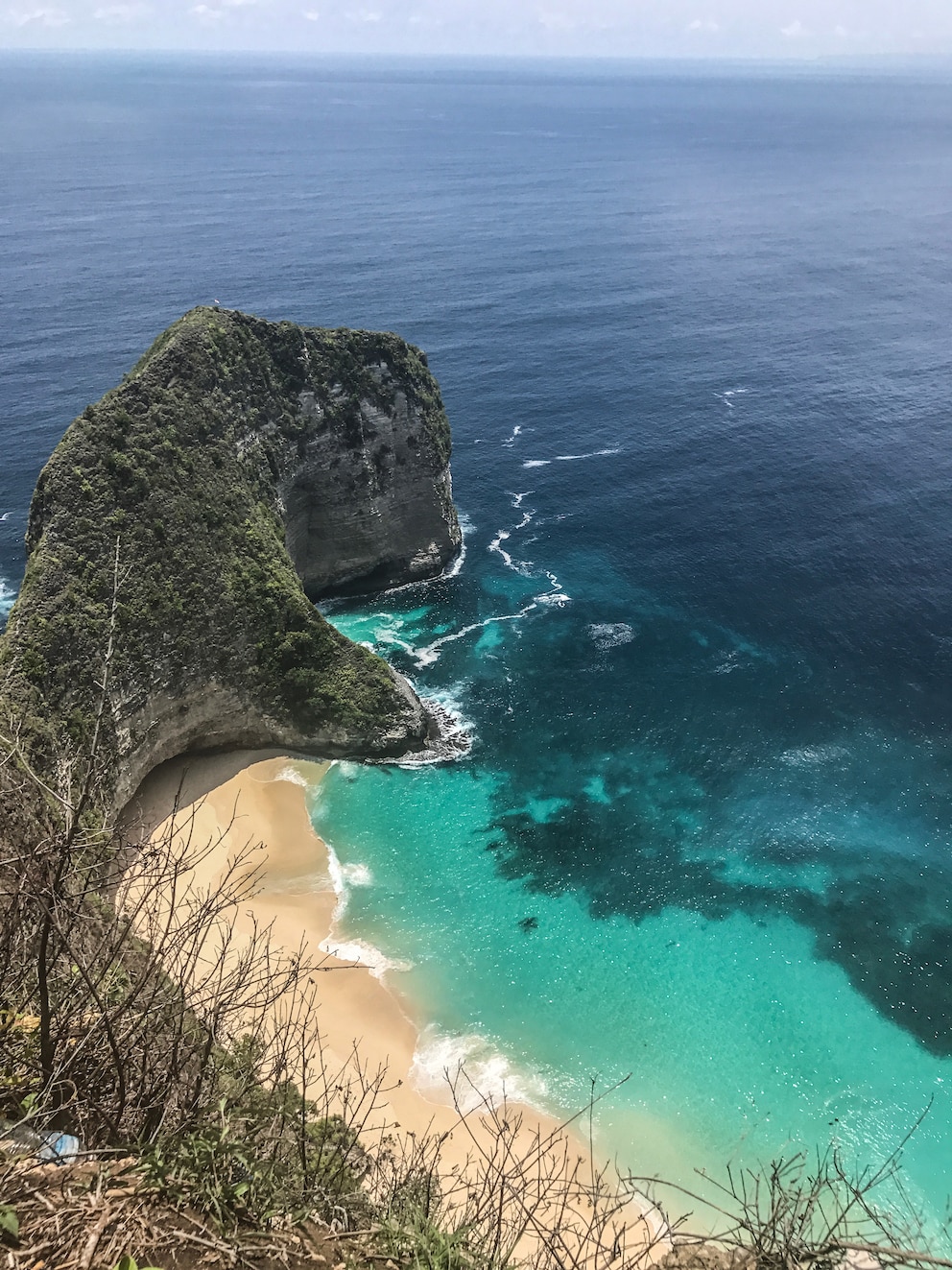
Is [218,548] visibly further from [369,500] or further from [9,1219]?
[9,1219]

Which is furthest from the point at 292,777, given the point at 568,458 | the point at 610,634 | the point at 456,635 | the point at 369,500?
the point at 568,458

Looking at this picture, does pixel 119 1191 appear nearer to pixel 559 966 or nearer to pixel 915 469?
pixel 559 966

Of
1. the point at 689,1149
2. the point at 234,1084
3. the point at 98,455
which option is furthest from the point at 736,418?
the point at 234,1084

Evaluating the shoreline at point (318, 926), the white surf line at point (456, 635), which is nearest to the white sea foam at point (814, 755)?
the white surf line at point (456, 635)

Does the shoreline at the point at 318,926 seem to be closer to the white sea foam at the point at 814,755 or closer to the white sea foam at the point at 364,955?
the white sea foam at the point at 364,955

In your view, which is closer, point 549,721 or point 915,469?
point 549,721

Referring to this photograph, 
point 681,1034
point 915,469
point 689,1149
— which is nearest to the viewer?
point 689,1149
